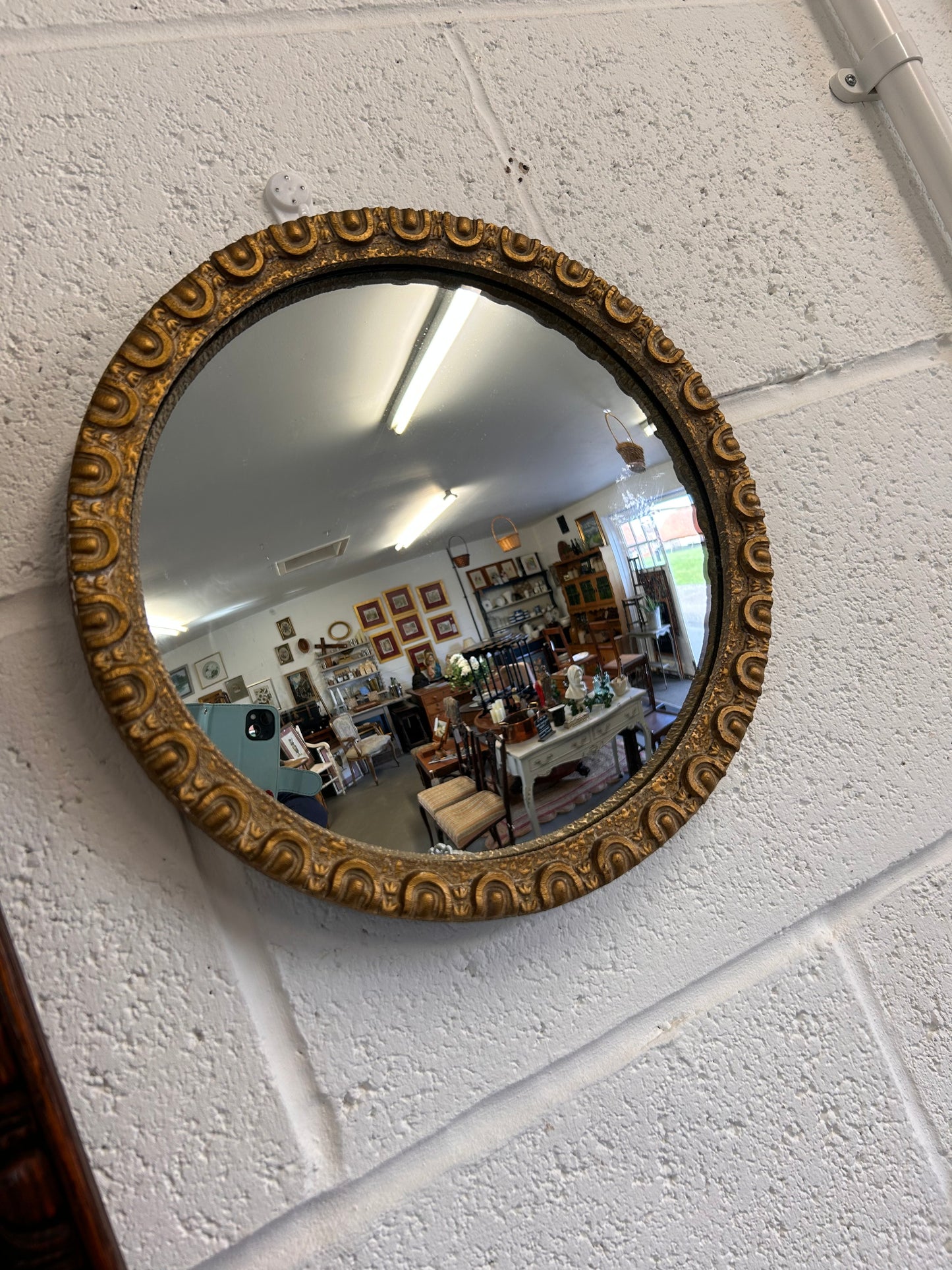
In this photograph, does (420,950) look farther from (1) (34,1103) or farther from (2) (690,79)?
(2) (690,79)

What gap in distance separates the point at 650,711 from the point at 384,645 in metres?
0.28

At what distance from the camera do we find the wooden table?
0.67m

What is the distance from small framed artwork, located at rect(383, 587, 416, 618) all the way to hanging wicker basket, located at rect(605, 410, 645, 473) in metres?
0.28

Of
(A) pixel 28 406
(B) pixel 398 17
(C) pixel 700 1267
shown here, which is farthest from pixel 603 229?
(C) pixel 700 1267

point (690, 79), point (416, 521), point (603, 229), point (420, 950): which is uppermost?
point (690, 79)

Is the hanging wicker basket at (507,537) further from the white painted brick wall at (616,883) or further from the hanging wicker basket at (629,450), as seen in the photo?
the white painted brick wall at (616,883)

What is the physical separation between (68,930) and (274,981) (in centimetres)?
17

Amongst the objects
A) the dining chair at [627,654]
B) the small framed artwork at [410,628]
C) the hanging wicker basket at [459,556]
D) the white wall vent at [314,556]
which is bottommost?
the dining chair at [627,654]

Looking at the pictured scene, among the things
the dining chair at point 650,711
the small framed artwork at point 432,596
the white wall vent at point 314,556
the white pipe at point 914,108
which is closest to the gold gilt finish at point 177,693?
the dining chair at point 650,711

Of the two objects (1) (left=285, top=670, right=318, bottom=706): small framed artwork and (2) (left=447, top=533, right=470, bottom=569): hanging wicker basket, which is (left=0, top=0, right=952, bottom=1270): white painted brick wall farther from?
(2) (left=447, top=533, right=470, bottom=569): hanging wicker basket

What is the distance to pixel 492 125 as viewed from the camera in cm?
80

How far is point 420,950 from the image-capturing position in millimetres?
645

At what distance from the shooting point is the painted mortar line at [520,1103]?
59cm

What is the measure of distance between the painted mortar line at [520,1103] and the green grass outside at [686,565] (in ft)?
1.31
